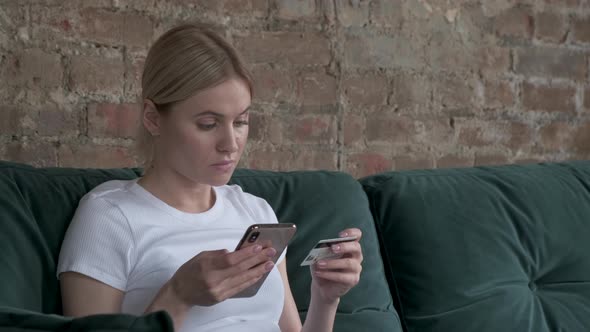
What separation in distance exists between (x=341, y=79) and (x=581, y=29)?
0.85 metres

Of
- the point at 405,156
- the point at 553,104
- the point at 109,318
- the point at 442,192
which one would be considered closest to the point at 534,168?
the point at 442,192

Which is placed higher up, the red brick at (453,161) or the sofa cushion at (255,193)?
the sofa cushion at (255,193)

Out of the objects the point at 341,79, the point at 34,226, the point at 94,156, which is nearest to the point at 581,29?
the point at 341,79

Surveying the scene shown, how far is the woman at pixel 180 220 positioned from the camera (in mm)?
1489

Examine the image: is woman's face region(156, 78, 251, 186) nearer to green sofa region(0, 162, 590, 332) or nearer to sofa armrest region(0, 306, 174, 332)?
green sofa region(0, 162, 590, 332)

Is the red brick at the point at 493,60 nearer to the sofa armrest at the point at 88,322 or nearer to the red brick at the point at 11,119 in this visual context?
the red brick at the point at 11,119

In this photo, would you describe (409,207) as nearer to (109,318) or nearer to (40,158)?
(40,158)

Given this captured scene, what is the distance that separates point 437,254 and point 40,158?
0.93 metres

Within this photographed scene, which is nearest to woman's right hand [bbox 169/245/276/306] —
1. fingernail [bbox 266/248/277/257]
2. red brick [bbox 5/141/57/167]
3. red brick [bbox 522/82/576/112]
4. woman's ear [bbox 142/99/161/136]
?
fingernail [bbox 266/248/277/257]

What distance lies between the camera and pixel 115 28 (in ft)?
7.13

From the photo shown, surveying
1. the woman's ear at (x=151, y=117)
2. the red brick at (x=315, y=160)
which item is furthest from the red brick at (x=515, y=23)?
the woman's ear at (x=151, y=117)

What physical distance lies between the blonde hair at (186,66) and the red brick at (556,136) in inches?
54.5

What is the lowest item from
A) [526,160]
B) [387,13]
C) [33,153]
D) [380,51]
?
[526,160]

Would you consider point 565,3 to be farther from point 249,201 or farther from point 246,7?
point 249,201
